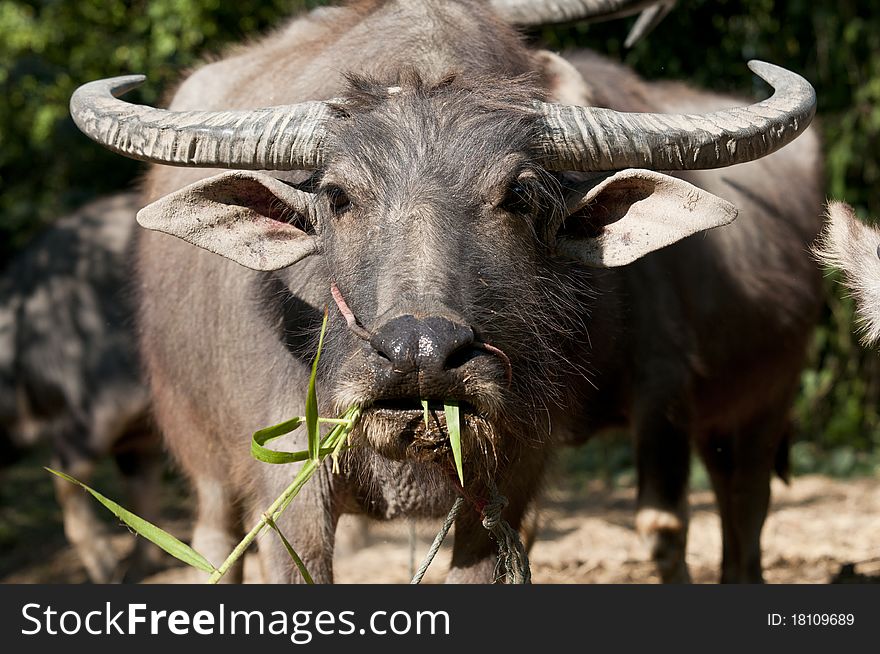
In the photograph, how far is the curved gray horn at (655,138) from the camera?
10.9 ft

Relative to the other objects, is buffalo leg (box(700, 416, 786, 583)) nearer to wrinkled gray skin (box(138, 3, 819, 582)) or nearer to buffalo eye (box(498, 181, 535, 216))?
wrinkled gray skin (box(138, 3, 819, 582))

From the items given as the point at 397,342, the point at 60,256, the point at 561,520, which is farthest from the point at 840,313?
the point at 397,342

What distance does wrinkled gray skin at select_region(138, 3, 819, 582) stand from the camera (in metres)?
3.05

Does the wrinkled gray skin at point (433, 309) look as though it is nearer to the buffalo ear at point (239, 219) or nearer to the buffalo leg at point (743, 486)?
the buffalo ear at point (239, 219)

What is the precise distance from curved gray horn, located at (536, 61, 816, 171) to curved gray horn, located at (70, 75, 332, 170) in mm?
676

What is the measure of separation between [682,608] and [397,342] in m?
1.29

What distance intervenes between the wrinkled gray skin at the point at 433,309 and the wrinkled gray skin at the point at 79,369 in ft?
10.1

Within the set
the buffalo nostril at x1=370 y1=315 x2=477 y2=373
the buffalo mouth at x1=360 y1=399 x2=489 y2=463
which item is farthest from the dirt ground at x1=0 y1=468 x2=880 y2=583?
the buffalo nostril at x1=370 y1=315 x2=477 y2=373

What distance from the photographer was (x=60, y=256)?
8.69 metres

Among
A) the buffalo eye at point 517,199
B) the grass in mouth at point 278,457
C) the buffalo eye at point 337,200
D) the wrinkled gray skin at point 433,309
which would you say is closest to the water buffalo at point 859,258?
the wrinkled gray skin at point 433,309

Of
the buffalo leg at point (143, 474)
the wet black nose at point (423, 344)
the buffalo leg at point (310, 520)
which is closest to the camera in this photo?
the wet black nose at point (423, 344)

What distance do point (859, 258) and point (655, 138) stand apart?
678 millimetres

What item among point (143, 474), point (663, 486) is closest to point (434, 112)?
point (663, 486)

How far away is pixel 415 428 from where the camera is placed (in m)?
2.92
